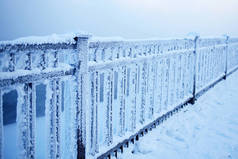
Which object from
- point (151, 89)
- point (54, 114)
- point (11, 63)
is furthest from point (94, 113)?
point (151, 89)

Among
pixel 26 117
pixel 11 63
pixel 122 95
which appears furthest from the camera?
pixel 122 95

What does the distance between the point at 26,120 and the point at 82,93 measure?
641 mm

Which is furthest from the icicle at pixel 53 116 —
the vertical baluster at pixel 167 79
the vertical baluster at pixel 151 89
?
the vertical baluster at pixel 167 79

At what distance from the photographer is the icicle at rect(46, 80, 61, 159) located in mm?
2131

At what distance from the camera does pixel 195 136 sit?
3844 mm

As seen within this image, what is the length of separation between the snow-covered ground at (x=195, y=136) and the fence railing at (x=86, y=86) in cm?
26

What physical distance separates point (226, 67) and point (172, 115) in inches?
220

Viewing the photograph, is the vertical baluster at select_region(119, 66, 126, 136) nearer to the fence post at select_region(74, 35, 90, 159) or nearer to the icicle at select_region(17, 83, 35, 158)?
the fence post at select_region(74, 35, 90, 159)

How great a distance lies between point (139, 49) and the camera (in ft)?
11.1

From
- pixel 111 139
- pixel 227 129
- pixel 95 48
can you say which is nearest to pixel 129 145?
pixel 111 139

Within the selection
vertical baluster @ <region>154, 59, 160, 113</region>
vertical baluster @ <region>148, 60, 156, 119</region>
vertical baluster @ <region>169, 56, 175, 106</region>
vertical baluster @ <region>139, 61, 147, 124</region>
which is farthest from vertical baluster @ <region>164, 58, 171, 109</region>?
vertical baluster @ <region>139, 61, 147, 124</region>

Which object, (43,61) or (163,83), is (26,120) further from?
(163,83)

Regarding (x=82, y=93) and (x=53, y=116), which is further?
(x=82, y=93)

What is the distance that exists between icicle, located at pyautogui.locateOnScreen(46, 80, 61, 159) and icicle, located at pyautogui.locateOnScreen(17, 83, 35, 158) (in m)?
0.20
